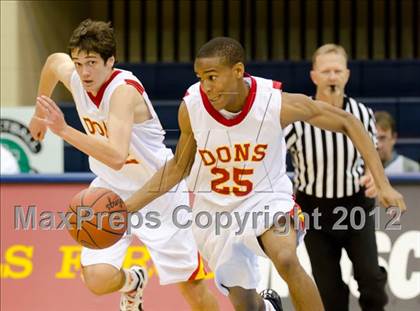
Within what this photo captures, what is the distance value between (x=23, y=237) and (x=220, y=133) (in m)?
2.44

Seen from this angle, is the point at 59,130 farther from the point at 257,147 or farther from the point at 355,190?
the point at 355,190

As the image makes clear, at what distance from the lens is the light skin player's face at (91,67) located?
205 inches

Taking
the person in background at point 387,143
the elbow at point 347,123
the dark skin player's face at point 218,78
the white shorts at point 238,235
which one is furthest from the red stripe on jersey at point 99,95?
the person in background at point 387,143

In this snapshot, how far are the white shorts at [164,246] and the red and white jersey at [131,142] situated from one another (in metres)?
0.07

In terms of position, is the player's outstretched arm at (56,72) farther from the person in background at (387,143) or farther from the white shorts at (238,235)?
the person in background at (387,143)

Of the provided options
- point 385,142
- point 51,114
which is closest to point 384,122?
point 385,142

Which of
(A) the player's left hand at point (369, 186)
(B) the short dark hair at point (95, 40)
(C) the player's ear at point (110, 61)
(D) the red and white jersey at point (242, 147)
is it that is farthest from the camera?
(A) the player's left hand at point (369, 186)

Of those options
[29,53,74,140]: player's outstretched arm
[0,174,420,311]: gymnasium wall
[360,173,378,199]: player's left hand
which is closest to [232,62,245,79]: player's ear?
[360,173,378,199]: player's left hand

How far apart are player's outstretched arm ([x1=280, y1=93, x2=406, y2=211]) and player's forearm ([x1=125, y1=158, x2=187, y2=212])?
605mm

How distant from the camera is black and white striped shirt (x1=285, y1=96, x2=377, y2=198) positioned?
18.9ft

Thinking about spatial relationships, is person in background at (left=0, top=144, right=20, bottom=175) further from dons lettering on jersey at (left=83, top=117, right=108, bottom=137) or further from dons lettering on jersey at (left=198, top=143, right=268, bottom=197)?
dons lettering on jersey at (left=198, top=143, right=268, bottom=197)

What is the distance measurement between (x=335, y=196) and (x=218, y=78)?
1.28m

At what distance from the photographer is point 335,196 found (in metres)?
5.75

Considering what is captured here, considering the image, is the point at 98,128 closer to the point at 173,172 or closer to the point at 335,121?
the point at 173,172
